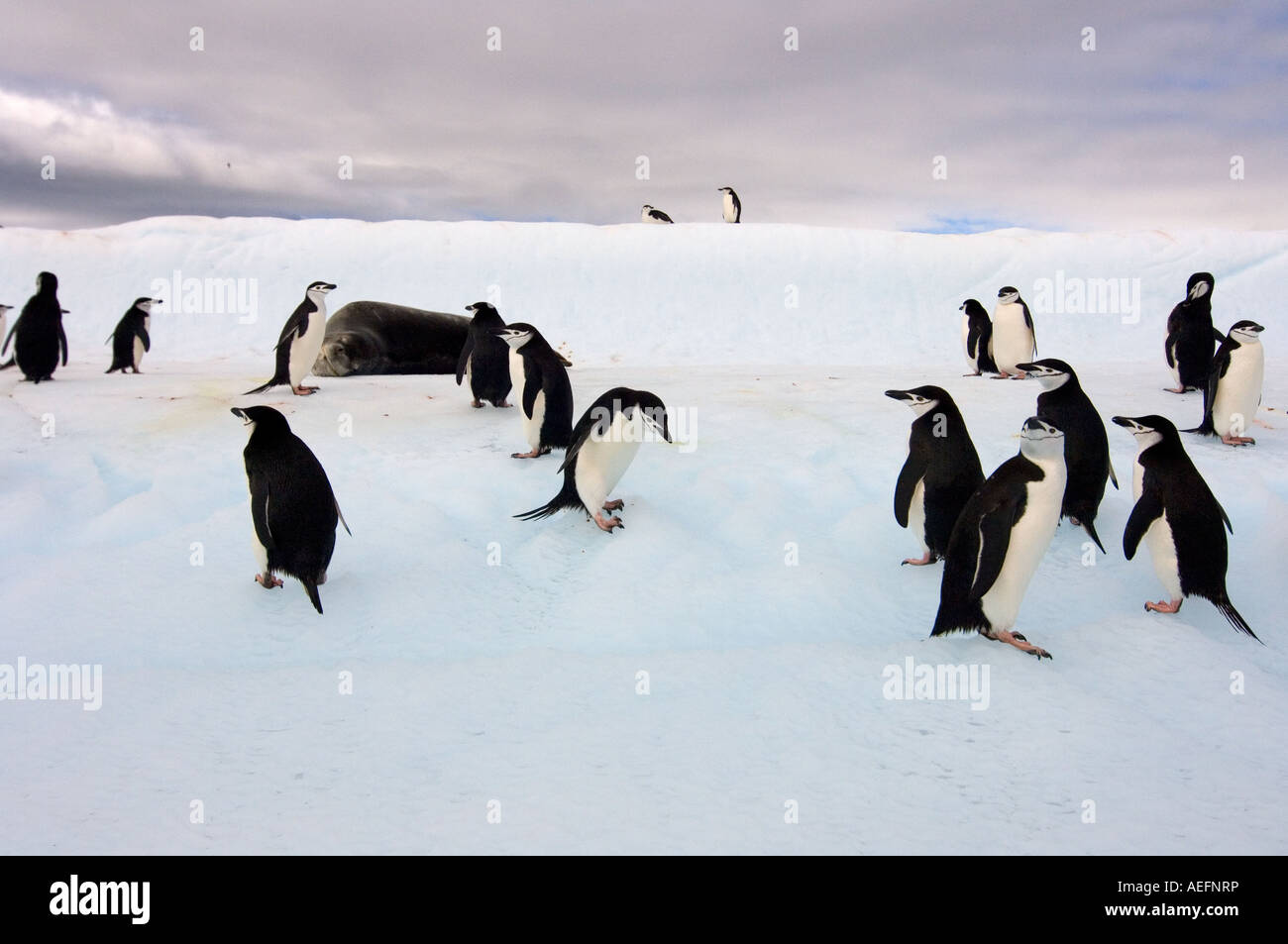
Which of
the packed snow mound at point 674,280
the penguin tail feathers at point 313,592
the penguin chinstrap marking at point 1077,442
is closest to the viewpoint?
the penguin tail feathers at point 313,592

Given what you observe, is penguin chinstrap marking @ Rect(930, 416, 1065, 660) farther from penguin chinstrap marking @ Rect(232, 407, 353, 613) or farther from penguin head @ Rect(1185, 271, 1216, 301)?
penguin head @ Rect(1185, 271, 1216, 301)

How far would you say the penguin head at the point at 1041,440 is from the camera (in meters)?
3.18

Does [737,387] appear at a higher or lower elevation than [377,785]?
higher

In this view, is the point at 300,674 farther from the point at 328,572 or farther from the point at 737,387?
the point at 737,387

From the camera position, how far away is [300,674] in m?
3.04

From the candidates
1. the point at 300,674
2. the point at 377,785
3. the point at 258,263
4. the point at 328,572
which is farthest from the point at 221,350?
the point at 377,785

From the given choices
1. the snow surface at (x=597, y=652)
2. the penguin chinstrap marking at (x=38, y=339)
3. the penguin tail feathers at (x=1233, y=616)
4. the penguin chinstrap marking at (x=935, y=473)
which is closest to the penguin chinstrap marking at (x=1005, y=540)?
the snow surface at (x=597, y=652)

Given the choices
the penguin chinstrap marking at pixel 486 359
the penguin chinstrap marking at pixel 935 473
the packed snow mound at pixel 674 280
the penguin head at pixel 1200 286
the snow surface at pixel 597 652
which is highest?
→ the packed snow mound at pixel 674 280

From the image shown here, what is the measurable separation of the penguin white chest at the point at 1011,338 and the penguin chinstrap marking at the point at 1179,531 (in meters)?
4.38

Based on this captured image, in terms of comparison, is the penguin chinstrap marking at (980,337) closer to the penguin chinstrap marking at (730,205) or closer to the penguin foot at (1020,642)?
the penguin foot at (1020,642)

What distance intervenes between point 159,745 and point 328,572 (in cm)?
133

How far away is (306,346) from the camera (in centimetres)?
675

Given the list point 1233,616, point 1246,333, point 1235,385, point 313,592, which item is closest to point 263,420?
point 313,592

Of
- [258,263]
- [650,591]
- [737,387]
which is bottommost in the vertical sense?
[650,591]
